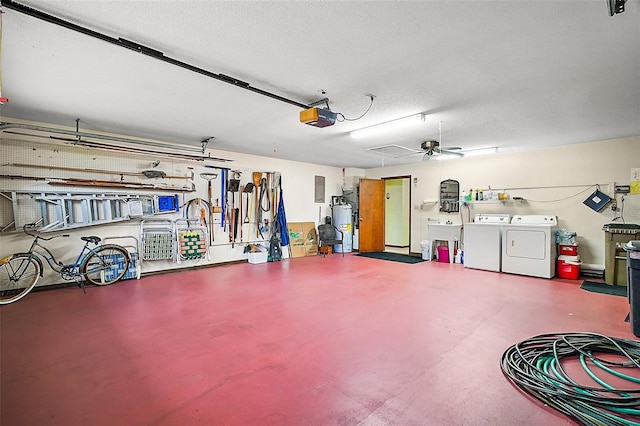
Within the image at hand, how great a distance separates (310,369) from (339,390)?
1.09 feet

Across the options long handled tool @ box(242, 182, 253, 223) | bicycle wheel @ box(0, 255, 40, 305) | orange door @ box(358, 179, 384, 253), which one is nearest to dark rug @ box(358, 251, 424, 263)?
orange door @ box(358, 179, 384, 253)

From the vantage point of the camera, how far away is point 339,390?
2004mm

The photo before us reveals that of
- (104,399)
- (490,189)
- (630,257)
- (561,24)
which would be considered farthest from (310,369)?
(490,189)

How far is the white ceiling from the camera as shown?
194cm

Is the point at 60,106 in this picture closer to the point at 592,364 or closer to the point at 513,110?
the point at 513,110

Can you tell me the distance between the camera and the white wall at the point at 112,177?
424cm

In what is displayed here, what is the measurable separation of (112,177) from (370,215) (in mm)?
6191

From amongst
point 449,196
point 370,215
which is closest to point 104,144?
point 370,215

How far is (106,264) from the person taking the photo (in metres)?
4.71

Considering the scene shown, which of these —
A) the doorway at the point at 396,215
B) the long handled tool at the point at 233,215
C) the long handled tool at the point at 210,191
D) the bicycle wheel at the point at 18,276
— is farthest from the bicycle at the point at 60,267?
the doorway at the point at 396,215

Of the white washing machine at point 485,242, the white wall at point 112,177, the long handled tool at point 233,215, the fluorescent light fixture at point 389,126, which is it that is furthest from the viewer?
the long handled tool at point 233,215

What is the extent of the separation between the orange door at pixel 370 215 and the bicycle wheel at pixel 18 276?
6.79 m

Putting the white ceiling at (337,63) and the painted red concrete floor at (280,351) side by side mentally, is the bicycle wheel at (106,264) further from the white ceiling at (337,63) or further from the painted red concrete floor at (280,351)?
the white ceiling at (337,63)

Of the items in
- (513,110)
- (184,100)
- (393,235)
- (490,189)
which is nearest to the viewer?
(184,100)
